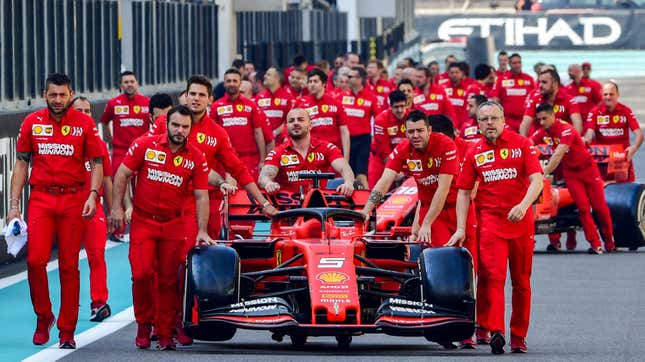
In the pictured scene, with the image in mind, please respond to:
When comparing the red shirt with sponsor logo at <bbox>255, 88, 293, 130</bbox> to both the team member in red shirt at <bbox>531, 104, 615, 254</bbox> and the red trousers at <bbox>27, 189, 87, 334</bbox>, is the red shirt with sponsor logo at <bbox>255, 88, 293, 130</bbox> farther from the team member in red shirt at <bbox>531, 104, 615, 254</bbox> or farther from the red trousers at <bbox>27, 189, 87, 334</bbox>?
the red trousers at <bbox>27, 189, 87, 334</bbox>

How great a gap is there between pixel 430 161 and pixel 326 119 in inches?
298

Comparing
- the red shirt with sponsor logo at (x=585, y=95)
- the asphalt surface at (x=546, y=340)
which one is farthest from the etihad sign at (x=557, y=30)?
the asphalt surface at (x=546, y=340)

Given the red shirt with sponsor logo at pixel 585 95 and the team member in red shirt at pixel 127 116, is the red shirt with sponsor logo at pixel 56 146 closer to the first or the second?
the team member in red shirt at pixel 127 116

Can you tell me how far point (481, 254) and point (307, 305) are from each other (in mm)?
1367

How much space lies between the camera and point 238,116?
2031 cm

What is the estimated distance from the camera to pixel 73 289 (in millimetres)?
13305

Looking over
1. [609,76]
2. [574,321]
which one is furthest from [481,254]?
[609,76]

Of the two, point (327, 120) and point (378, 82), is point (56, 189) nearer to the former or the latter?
point (327, 120)

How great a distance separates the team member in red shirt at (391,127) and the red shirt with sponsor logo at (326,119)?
2.40ft

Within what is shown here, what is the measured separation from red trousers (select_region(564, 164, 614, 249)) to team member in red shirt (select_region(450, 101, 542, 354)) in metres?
7.75

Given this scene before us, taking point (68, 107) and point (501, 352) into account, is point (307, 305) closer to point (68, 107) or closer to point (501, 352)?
point (501, 352)

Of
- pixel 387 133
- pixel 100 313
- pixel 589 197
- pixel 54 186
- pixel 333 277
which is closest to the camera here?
pixel 333 277

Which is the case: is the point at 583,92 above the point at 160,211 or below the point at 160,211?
above

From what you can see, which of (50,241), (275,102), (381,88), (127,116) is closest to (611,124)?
(275,102)
